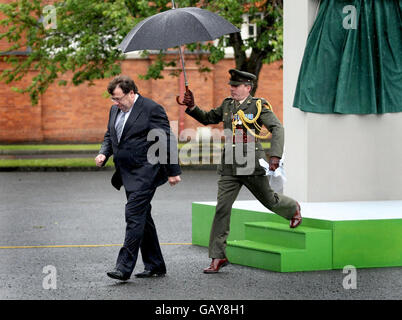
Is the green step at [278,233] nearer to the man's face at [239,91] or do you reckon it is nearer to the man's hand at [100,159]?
the man's face at [239,91]

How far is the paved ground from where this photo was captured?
7.12 meters

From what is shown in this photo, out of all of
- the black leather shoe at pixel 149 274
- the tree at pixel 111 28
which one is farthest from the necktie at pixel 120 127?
the tree at pixel 111 28

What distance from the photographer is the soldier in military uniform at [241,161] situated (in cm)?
816

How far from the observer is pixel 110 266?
8.54 m

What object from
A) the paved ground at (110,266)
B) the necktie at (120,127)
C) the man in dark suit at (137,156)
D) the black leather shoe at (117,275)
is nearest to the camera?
the paved ground at (110,266)

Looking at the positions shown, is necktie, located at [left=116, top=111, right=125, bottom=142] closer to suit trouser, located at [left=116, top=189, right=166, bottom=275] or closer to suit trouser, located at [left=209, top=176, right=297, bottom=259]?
suit trouser, located at [left=116, top=189, right=166, bottom=275]

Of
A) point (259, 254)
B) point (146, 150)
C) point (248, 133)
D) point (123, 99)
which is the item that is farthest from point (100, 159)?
point (259, 254)

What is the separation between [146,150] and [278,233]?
1607mm

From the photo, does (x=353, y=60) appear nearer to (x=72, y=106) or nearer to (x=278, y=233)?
(x=278, y=233)

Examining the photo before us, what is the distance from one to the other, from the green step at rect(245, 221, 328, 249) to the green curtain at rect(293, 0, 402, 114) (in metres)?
1.61

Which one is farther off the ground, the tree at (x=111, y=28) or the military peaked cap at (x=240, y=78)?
the tree at (x=111, y=28)

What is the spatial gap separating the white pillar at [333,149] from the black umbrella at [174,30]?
77.3 inches

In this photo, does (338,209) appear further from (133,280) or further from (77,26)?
(77,26)

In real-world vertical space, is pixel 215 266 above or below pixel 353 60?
below
